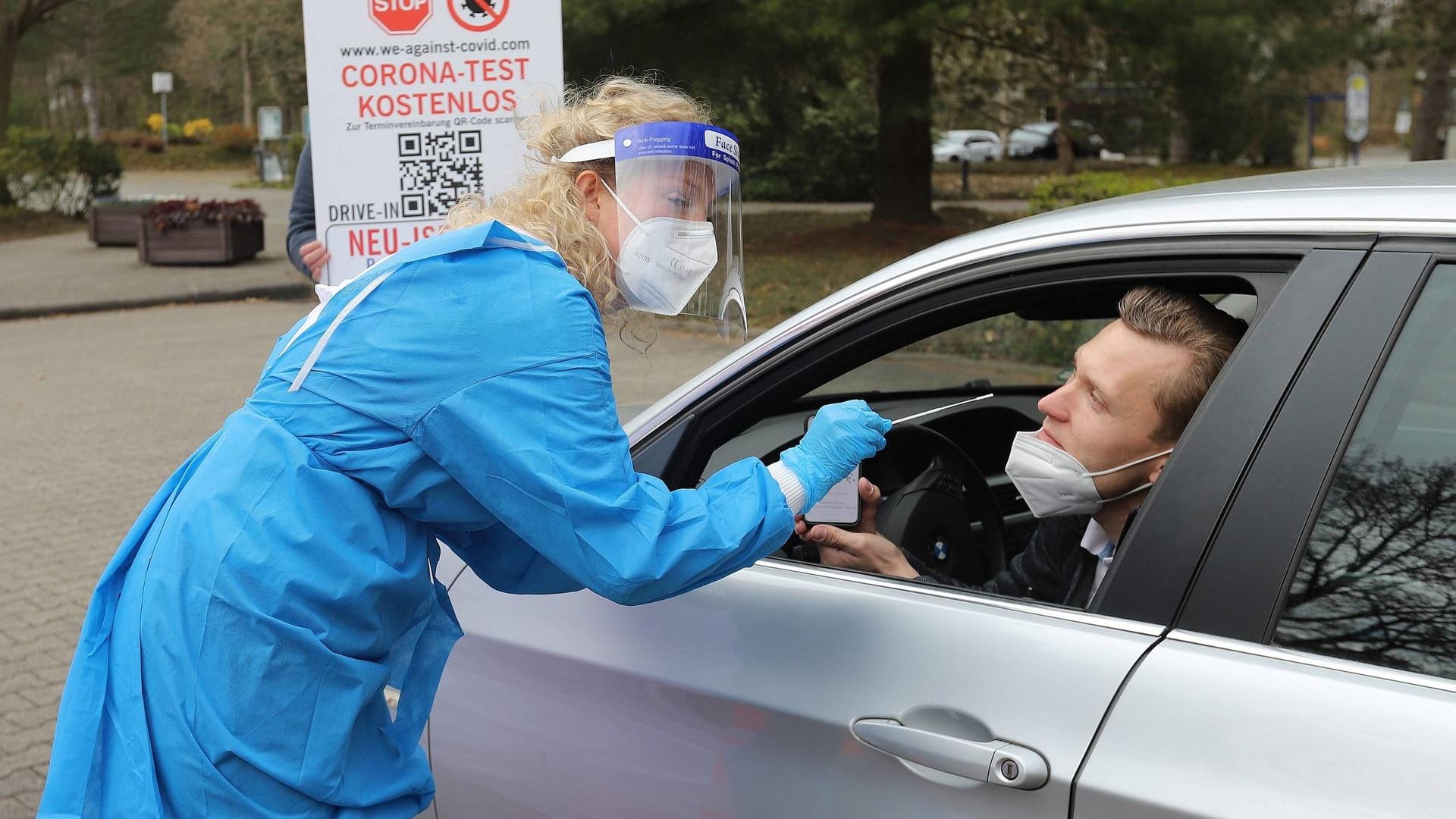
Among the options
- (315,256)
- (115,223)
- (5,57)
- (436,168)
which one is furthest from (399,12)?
(5,57)

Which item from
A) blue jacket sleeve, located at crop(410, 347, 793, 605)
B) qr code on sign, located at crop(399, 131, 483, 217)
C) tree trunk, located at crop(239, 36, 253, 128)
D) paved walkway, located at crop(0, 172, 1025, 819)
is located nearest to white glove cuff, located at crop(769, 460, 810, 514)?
blue jacket sleeve, located at crop(410, 347, 793, 605)

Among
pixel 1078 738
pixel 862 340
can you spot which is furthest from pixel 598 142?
pixel 1078 738

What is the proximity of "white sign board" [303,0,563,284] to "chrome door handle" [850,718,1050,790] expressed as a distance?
12.2 feet

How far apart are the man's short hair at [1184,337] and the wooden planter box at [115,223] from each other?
20.4 m

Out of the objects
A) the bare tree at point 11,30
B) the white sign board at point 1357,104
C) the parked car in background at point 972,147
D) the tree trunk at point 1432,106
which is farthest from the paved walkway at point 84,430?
the parked car in background at point 972,147

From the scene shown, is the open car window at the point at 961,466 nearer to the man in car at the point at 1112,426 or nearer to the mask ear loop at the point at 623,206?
the man in car at the point at 1112,426

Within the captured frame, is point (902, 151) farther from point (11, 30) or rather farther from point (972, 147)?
point (972, 147)

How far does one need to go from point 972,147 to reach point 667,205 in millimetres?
45457

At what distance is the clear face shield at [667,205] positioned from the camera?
2031 millimetres

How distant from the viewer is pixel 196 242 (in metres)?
18.0

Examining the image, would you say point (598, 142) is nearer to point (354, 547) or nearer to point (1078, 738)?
point (354, 547)

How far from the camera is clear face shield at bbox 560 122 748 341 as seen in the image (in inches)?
80.0

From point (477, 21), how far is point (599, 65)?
9.29 m

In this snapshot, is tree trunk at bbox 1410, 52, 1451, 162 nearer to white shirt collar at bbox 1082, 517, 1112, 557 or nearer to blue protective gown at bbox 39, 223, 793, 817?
white shirt collar at bbox 1082, 517, 1112, 557
